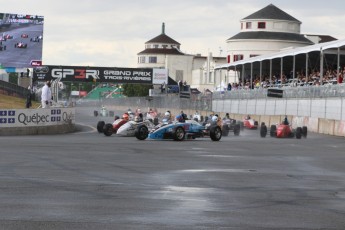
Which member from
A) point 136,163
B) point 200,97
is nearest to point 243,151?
point 136,163

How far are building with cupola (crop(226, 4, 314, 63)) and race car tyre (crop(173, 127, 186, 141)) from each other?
78631 millimetres

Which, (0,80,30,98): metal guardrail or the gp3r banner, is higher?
the gp3r banner

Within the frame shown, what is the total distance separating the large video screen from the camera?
57.0 meters

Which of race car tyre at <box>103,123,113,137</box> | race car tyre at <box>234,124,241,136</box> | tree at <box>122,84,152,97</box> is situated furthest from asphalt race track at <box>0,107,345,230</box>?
tree at <box>122,84,152,97</box>

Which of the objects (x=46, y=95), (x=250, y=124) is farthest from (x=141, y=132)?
(x=250, y=124)

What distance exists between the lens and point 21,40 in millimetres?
57562

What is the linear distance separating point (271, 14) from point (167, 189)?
320ft

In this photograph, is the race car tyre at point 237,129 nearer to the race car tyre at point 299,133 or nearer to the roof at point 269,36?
the race car tyre at point 299,133

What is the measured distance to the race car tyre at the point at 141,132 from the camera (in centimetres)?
2927

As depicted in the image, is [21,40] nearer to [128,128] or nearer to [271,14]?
[128,128]

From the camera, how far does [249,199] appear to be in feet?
40.2

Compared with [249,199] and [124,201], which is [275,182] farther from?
[124,201]

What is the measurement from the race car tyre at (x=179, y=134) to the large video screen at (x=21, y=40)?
30269mm

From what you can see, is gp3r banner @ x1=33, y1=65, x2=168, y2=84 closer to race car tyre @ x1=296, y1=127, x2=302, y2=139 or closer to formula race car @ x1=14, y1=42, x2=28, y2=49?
formula race car @ x1=14, y1=42, x2=28, y2=49
